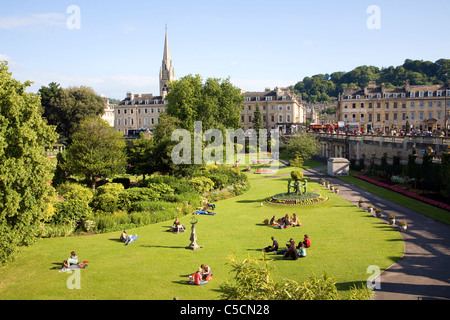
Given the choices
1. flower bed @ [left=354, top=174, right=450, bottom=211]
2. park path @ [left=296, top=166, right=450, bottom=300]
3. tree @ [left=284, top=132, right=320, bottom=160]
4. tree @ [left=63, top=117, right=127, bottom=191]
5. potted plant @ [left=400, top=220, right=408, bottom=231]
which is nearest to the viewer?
park path @ [left=296, top=166, right=450, bottom=300]

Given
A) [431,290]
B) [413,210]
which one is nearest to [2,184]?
[431,290]

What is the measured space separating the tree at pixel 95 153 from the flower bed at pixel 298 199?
16.6 m

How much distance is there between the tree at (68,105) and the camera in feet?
267

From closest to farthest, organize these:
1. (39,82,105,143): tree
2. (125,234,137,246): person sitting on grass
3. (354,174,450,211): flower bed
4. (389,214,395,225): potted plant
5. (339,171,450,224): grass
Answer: (125,234,137,246): person sitting on grass → (389,214,395,225): potted plant → (339,171,450,224): grass → (354,174,450,211): flower bed → (39,82,105,143): tree

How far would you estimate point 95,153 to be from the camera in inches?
1459

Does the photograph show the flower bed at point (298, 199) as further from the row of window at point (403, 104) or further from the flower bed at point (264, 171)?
the row of window at point (403, 104)

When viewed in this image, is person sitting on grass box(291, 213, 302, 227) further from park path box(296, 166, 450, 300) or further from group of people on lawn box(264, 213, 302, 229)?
park path box(296, 166, 450, 300)

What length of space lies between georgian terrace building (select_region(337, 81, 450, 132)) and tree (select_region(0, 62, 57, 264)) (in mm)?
78857

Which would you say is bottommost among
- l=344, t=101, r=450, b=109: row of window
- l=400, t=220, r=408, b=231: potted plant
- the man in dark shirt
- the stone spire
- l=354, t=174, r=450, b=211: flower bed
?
the man in dark shirt

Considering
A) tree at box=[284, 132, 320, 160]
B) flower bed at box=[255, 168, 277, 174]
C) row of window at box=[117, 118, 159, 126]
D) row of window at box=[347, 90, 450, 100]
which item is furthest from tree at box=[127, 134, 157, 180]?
row of window at box=[117, 118, 159, 126]

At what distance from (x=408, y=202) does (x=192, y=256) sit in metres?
19.3

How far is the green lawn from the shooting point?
1575cm

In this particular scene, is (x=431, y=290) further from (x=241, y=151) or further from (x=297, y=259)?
(x=241, y=151)

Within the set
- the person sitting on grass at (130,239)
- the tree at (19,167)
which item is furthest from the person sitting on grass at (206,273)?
the tree at (19,167)
